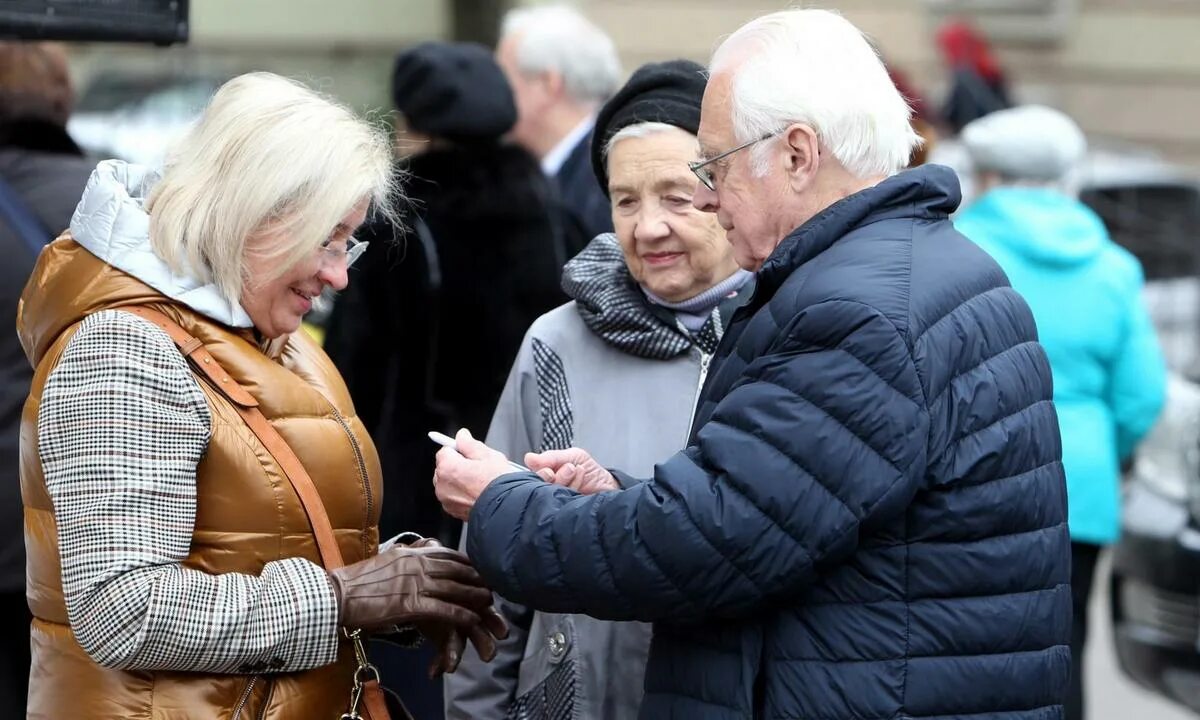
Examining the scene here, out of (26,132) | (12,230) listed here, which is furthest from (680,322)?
(26,132)

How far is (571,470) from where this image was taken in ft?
8.78

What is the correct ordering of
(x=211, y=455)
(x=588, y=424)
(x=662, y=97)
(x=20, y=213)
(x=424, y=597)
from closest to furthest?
(x=211, y=455), (x=424, y=597), (x=588, y=424), (x=662, y=97), (x=20, y=213)

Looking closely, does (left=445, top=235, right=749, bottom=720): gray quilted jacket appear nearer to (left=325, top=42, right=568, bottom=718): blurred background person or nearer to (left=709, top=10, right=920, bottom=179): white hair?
(left=709, top=10, right=920, bottom=179): white hair

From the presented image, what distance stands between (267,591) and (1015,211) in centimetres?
324

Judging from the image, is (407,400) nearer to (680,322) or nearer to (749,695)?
(680,322)

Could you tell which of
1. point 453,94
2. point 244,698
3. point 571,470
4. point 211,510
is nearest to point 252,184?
point 211,510

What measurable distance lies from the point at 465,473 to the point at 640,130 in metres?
0.88

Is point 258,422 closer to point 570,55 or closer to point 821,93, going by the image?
point 821,93

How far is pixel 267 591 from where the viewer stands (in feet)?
8.09

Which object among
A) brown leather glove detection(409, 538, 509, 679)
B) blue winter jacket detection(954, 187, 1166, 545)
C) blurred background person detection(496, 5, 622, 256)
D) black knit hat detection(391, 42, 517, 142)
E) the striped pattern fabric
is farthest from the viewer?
blurred background person detection(496, 5, 622, 256)

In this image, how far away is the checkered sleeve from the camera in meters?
2.38

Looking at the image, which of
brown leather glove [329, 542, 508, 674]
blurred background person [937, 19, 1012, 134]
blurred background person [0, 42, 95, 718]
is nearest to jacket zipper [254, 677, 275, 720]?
brown leather glove [329, 542, 508, 674]

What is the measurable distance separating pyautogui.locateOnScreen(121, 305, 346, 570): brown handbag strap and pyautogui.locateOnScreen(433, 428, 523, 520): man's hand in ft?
0.65

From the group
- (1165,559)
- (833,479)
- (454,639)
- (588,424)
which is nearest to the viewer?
(833,479)
